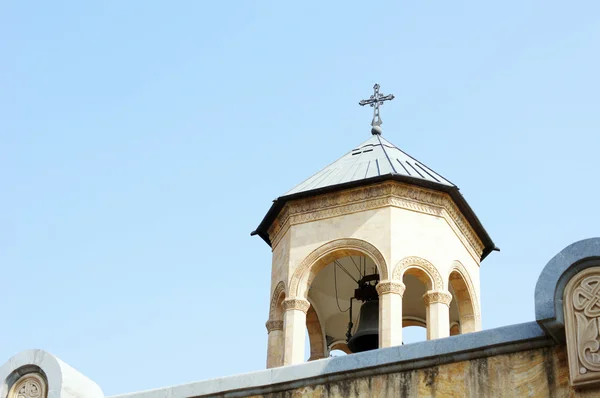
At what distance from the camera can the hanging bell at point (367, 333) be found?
14828 mm

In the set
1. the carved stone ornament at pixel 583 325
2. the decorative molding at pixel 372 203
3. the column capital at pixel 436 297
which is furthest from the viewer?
the decorative molding at pixel 372 203

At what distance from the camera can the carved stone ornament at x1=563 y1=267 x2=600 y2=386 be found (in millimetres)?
7848

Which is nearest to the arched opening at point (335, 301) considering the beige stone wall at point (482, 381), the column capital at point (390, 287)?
the column capital at point (390, 287)

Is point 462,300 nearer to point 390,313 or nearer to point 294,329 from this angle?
point 390,313

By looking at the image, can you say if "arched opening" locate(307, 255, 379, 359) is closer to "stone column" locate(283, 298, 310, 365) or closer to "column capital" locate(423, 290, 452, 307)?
"stone column" locate(283, 298, 310, 365)

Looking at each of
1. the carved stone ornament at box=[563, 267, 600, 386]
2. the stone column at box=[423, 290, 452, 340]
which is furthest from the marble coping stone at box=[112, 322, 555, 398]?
the stone column at box=[423, 290, 452, 340]

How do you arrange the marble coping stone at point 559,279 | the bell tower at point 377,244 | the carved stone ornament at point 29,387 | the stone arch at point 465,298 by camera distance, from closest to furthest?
the marble coping stone at point 559,279
the carved stone ornament at point 29,387
the bell tower at point 377,244
the stone arch at point 465,298

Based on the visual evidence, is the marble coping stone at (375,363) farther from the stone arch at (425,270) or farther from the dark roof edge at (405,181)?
the dark roof edge at (405,181)

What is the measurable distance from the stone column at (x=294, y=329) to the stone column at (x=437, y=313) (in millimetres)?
1763

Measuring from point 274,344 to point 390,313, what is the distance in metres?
1.96

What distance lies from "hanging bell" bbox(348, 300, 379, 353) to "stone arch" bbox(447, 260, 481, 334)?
4.63 ft

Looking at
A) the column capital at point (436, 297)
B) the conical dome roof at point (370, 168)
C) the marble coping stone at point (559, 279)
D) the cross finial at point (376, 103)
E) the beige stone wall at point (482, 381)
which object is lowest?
the beige stone wall at point (482, 381)

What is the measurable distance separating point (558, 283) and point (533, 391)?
2.80 feet

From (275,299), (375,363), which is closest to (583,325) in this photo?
(375,363)
